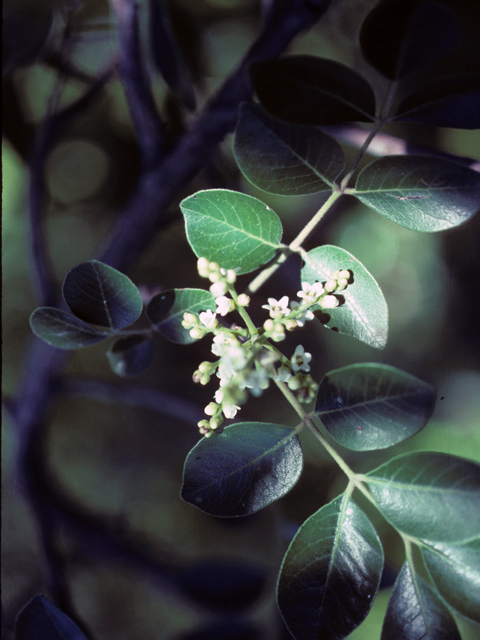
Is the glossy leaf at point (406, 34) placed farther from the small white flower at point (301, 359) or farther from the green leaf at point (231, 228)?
the small white flower at point (301, 359)

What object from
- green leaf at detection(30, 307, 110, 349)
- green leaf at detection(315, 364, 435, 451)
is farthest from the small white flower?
green leaf at detection(30, 307, 110, 349)

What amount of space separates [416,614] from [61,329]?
503 mm

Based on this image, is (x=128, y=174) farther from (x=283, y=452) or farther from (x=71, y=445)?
(x=283, y=452)

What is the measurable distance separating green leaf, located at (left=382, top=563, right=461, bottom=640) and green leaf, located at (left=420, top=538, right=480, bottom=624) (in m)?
0.02

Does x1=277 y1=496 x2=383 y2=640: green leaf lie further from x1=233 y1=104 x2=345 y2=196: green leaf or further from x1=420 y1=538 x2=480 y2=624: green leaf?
x1=233 y1=104 x2=345 y2=196: green leaf

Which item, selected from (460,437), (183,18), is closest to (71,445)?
(460,437)

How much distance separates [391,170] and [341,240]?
515mm

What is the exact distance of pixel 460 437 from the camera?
854 mm

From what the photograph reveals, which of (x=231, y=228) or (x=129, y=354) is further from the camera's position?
(x=129, y=354)

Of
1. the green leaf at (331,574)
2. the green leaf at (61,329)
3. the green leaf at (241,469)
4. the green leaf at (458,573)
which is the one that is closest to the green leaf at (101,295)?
the green leaf at (61,329)

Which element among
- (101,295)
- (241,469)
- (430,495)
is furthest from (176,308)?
(430,495)

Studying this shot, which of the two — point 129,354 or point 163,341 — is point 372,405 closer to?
point 129,354

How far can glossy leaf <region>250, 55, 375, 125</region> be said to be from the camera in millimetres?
353

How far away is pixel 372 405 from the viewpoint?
396mm
